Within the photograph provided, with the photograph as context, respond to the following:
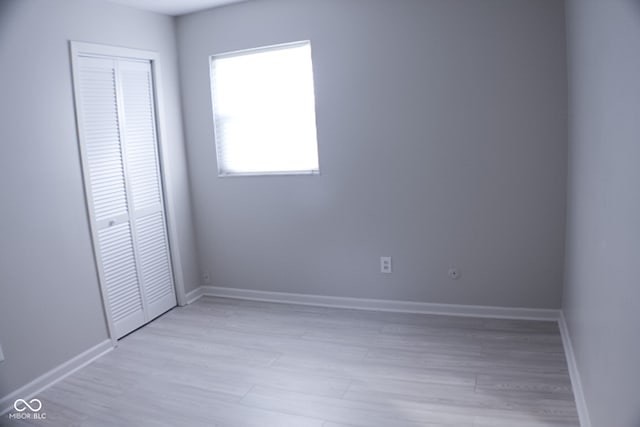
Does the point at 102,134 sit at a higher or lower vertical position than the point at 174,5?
lower

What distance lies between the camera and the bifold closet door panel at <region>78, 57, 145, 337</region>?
312cm

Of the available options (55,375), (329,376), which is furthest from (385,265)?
(55,375)

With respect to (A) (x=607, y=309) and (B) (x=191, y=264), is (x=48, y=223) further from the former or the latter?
(A) (x=607, y=309)

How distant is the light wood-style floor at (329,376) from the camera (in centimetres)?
232

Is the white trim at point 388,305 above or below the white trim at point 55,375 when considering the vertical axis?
above

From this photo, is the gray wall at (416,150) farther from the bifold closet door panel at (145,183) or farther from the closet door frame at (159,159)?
the bifold closet door panel at (145,183)

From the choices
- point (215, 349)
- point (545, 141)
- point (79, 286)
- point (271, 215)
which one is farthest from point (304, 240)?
point (545, 141)

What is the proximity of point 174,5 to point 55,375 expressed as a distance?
270 cm

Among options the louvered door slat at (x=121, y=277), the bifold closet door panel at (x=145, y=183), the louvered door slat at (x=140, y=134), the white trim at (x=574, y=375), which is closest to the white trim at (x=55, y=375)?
the louvered door slat at (x=121, y=277)

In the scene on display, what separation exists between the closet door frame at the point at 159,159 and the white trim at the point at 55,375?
118 millimetres

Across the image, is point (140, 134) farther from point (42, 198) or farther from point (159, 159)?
point (42, 198)

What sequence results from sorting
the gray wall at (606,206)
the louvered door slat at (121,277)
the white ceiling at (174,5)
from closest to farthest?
the gray wall at (606,206), the louvered door slat at (121,277), the white ceiling at (174,5)

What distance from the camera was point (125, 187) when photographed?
3.44m

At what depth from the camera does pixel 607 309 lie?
1.70m
